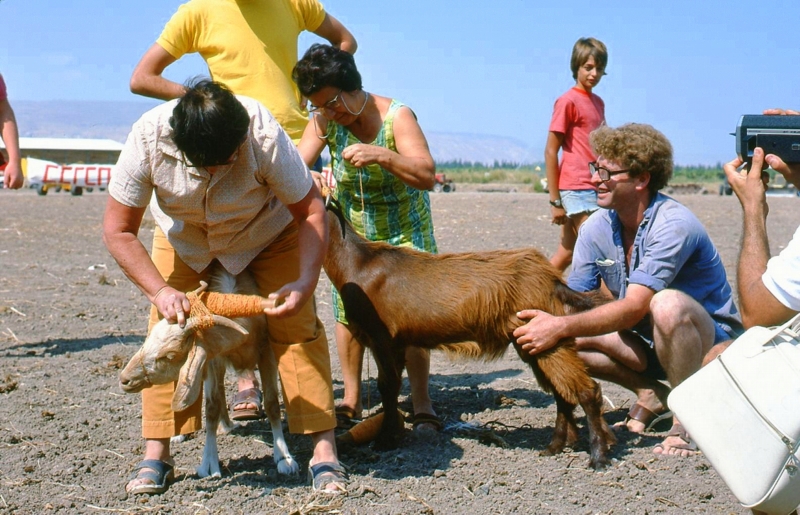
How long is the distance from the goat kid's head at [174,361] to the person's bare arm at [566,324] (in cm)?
159

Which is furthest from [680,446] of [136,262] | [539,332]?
[136,262]

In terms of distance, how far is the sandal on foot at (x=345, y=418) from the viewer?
5.67 metres

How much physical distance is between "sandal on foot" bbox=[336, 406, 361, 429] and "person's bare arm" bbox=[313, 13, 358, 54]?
7.77ft

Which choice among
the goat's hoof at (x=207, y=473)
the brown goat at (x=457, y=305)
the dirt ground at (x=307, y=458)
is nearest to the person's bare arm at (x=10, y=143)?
the dirt ground at (x=307, y=458)

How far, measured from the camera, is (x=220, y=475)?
4816 millimetres

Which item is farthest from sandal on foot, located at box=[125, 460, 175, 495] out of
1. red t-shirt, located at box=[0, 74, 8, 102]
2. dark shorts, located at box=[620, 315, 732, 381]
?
red t-shirt, located at box=[0, 74, 8, 102]

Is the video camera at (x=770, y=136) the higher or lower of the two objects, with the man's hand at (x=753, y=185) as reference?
higher

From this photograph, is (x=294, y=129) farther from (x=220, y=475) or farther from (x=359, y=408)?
(x=220, y=475)

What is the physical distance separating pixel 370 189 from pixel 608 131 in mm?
1407

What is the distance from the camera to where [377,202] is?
555 cm

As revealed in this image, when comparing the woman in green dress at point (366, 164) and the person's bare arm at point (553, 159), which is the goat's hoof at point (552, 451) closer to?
the woman in green dress at point (366, 164)

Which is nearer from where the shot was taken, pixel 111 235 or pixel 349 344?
pixel 111 235

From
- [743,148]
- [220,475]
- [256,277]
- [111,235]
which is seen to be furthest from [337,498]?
[743,148]

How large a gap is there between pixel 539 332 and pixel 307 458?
1.48 meters
